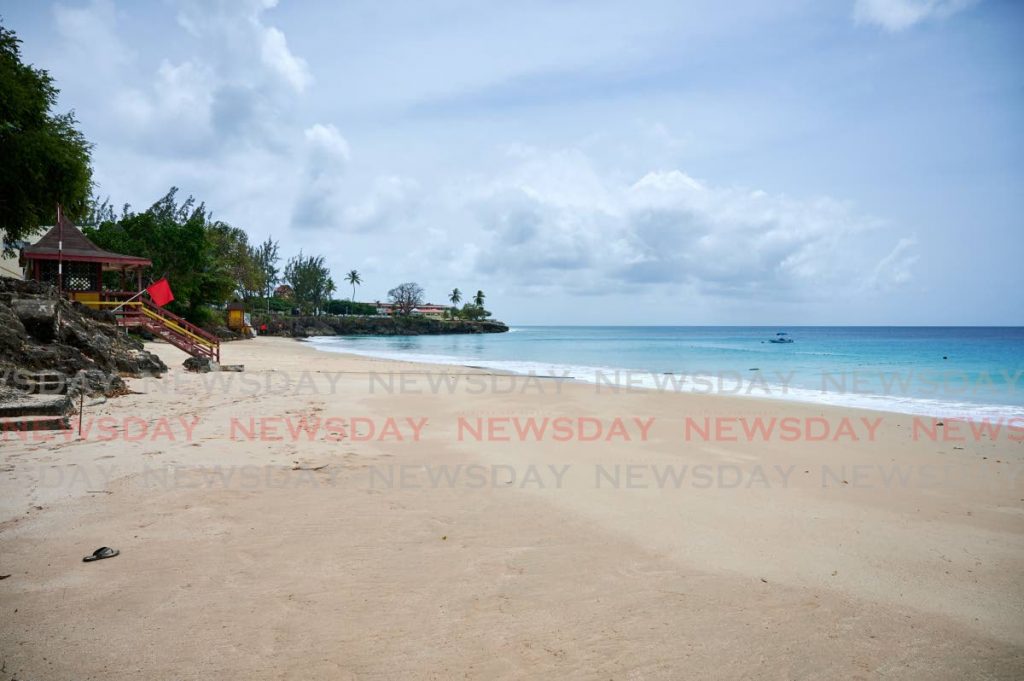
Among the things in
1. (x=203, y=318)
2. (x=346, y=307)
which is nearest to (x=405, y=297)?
(x=346, y=307)

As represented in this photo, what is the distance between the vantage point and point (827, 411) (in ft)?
43.4

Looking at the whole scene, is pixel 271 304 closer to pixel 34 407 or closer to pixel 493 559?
pixel 34 407

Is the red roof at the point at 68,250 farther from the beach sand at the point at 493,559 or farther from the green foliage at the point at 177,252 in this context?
the beach sand at the point at 493,559

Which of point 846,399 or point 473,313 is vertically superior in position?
point 473,313

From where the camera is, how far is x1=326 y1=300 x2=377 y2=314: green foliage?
107625 mm

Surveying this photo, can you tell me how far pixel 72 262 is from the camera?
79.7ft

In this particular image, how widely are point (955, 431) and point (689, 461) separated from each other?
6.61 m

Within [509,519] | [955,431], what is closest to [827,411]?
[955,431]

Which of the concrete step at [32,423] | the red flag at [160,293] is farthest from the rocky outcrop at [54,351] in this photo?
the red flag at [160,293]

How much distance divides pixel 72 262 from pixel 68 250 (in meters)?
1.39

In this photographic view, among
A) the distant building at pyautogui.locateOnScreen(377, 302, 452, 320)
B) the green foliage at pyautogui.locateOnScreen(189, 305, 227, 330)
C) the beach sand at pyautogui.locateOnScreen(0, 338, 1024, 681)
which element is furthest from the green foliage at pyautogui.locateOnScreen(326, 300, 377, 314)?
the beach sand at pyautogui.locateOnScreen(0, 338, 1024, 681)

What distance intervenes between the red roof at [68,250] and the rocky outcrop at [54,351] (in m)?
10.9

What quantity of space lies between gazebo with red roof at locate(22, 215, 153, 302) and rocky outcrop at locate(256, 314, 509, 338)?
4446cm

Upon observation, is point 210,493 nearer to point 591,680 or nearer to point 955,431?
point 591,680
